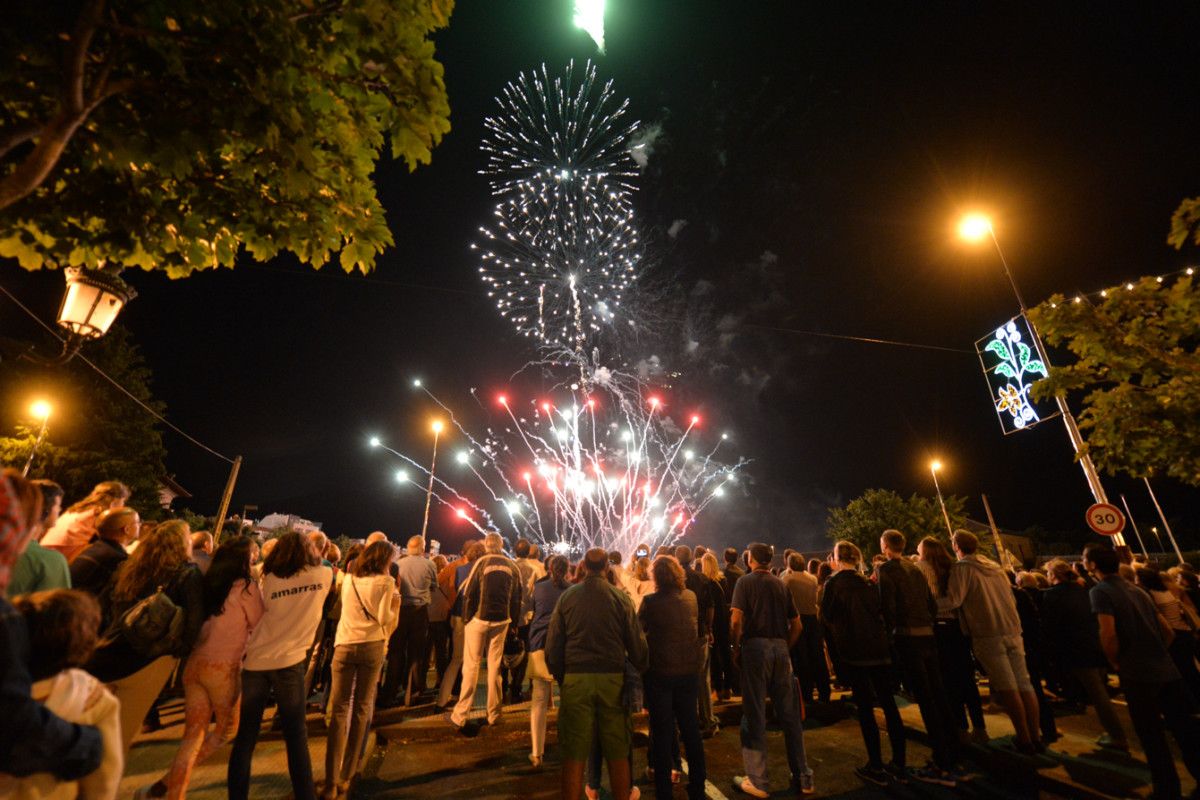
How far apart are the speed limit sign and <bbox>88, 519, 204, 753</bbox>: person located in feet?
44.1

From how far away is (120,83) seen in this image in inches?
111

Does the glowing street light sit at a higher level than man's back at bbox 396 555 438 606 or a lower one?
higher

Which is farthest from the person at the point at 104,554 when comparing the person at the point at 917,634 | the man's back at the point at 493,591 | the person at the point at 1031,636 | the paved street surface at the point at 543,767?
the person at the point at 1031,636

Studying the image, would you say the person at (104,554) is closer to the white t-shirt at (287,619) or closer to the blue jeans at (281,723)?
the white t-shirt at (287,619)

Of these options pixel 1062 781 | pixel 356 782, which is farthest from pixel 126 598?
pixel 1062 781

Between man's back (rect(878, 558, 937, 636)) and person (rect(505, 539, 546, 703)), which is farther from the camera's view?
person (rect(505, 539, 546, 703))

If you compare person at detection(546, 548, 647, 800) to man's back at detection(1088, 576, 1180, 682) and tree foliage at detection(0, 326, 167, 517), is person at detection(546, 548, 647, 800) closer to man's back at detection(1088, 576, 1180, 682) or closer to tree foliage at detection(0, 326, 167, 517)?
man's back at detection(1088, 576, 1180, 682)

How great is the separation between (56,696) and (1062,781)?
7442 millimetres

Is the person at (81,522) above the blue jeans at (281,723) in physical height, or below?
above

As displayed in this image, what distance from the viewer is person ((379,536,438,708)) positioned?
7258mm

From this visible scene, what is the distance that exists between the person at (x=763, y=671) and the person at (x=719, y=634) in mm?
1375

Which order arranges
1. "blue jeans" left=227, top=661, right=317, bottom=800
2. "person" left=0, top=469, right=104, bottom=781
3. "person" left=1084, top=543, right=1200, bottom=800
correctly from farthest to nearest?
"person" left=1084, top=543, right=1200, bottom=800
"blue jeans" left=227, top=661, right=317, bottom=800
"person" left=0, top=469, right=104, bottom=781

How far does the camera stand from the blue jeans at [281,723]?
149 inches

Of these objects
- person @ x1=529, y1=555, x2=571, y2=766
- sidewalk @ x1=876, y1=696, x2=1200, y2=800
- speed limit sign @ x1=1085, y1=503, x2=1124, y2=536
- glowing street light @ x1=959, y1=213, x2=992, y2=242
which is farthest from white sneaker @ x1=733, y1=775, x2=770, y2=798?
glowing street light @ x1=959, y1=213, x2=992, y2=242
